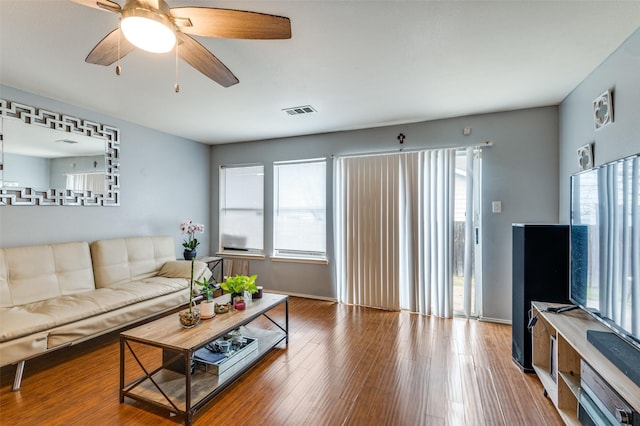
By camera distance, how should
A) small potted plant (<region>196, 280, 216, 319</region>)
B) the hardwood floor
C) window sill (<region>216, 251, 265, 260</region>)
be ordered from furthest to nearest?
window sill (<region>216, 251, 265, 260</region>) < small potted plant (<region>196, 280, 216, 319</region>) < the hardwood floor

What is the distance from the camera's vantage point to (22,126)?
267 centimetres

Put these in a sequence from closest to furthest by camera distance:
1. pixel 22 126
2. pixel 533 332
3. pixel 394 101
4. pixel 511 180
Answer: pixel 533 332, pixel 22 126, pixel 394 101, pixel 511 180

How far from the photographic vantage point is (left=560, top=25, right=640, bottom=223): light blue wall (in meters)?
1.79

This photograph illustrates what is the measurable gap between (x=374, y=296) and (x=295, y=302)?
1084 millimetres

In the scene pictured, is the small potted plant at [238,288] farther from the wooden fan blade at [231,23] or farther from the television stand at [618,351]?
the television stand at [618,351]

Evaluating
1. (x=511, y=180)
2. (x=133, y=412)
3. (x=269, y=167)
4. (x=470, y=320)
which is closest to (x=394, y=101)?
(x=511, y=180)

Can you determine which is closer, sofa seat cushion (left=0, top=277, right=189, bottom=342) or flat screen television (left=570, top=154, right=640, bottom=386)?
flat screen television (left=570, top=154, right=640, bottom=386)

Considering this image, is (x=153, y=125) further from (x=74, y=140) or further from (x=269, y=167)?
(x=269, y=167)

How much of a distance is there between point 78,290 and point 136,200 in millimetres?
1284

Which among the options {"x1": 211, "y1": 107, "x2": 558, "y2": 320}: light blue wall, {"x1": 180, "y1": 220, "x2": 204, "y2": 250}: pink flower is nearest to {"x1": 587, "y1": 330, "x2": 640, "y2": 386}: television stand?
{"x1": 211, "y1": 107, "x2": 558, "y2": 320}: light blue wall

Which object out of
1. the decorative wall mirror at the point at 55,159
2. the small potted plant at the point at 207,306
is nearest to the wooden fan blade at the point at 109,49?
the small potted plant at the point at 207,306

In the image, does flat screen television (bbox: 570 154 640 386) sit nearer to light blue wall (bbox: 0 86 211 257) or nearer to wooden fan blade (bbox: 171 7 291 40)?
wooden fan blade (bbox: 171 7 291 40)

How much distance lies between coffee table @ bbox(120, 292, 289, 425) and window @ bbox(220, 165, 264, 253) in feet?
7.56

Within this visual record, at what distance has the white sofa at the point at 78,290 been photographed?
6.62ft
